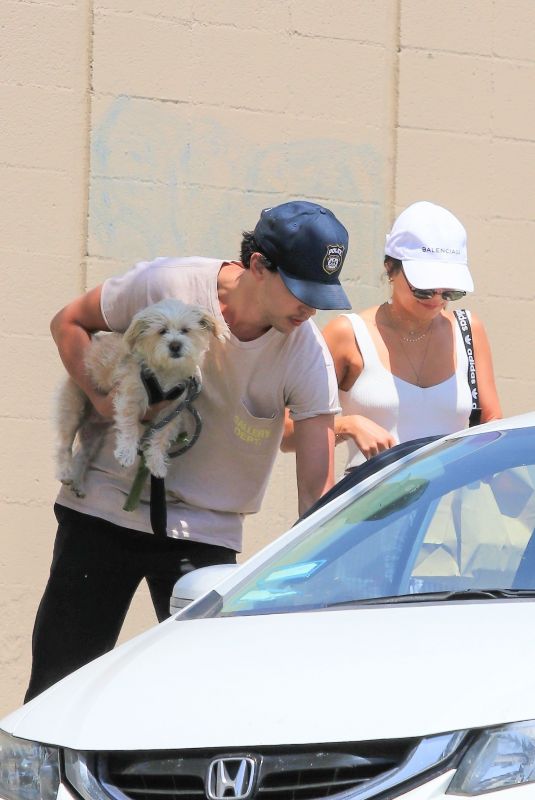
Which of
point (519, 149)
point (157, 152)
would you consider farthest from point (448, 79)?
point (157, 152)

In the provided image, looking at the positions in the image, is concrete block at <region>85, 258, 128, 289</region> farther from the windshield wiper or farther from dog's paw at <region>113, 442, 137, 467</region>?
the windshield wiper

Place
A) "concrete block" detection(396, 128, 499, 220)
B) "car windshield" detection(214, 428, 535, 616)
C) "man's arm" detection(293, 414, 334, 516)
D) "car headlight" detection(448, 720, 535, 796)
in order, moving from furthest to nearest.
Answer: "concrete block" detection(396, 128, 499, 220), "man's arm" detection(293, 414, 334, 516), "car windshield" detection(214, 428, 535, 616), "car headlight" detection(448, 720, 535, 796)

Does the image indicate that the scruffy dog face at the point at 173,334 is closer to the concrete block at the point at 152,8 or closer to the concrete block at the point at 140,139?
the concrete block at the point at 140,139

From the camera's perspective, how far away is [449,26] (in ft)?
23.3

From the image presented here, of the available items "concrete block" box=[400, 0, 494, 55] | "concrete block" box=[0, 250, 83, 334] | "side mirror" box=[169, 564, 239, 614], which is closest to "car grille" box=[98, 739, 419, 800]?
"side mirror" box=[169, 564, 239, 614]

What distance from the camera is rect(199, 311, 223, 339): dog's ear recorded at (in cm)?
437

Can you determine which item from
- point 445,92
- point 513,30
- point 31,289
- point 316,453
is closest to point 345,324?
point 316,453

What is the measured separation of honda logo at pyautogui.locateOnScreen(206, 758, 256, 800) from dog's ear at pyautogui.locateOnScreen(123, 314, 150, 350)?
2.08m

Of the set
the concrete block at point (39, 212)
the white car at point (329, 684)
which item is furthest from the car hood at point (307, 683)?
the concrete block at point (39, 212)

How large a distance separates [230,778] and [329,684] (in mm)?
241

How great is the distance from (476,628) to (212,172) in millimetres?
4287

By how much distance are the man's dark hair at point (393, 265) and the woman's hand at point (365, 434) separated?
20.7 inches

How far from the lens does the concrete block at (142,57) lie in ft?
22.0

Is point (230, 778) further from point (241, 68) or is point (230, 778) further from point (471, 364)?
point (241, 68)
